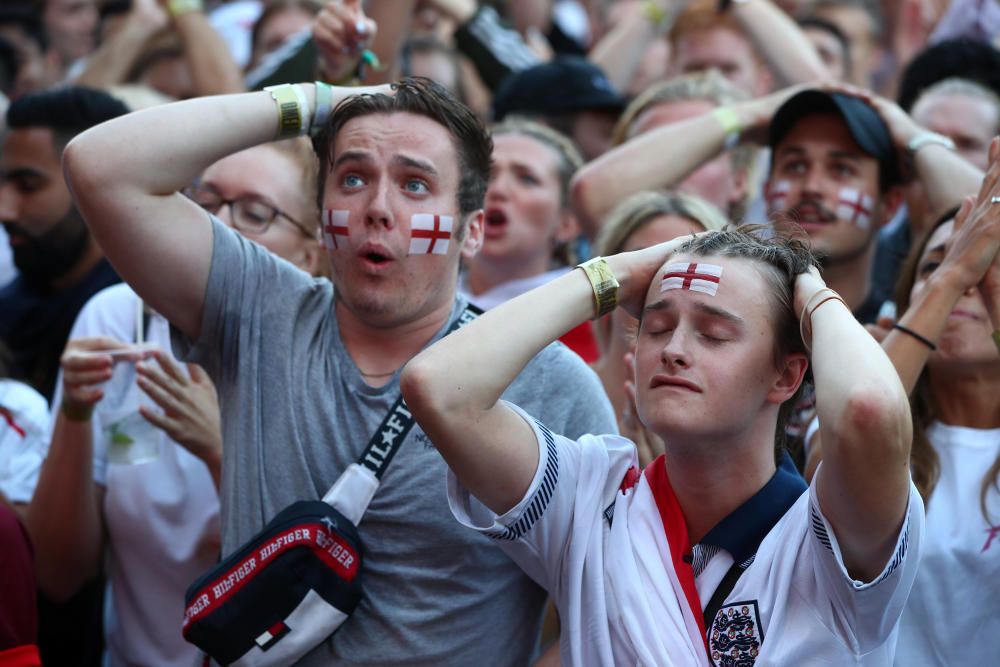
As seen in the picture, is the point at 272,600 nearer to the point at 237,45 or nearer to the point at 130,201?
the point at 130,201

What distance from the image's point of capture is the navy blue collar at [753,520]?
2.61 metres

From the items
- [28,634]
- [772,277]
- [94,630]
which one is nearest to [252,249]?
[28,634]

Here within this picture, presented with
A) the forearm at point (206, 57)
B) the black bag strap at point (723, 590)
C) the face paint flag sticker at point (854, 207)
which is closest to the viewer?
the black bag strap at point (723, 590)

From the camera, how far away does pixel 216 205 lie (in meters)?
3.96

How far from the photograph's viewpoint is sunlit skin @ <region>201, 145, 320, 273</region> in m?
3.94

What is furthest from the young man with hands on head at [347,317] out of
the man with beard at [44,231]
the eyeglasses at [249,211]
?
the man with beard at [44,231]

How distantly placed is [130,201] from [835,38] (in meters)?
4.61

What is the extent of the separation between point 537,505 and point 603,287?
0.51m

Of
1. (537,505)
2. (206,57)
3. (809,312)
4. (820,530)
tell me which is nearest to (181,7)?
(206,57)

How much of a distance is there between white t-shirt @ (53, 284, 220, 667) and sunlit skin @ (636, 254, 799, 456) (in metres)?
1.55

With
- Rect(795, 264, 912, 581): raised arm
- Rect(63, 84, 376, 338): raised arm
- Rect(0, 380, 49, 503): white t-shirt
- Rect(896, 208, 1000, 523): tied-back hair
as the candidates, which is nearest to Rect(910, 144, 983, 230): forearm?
Rect(896, 208, 1000, 523): tied-back hair

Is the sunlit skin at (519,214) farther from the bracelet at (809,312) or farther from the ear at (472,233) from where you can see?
the bracelet at (809,312)

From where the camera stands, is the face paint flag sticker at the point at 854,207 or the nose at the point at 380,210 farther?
the face paint flag sticker at the point at 854,207

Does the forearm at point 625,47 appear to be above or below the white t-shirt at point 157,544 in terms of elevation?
above
